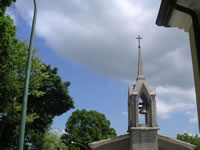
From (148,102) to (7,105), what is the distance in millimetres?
11847

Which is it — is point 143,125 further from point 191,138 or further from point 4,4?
point 191,138

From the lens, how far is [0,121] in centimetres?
2145

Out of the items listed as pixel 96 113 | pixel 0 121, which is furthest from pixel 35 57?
pixel 96 113

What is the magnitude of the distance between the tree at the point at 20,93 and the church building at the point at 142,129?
776cm

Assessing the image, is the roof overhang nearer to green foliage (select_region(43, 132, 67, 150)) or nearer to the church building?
the church building

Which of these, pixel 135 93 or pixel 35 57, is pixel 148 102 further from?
pixel 35 57

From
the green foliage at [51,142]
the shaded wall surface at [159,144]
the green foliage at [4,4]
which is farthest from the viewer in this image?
the green foliage at [51,142]

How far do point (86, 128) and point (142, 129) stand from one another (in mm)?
26817

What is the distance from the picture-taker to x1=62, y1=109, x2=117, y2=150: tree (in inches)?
1647

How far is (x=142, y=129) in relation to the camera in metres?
18.3

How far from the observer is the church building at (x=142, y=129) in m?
18.4

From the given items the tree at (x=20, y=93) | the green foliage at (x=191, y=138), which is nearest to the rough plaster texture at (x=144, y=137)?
the tree at (x=20, y=93)

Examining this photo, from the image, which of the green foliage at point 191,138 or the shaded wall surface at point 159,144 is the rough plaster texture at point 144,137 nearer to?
the shaded wall surface at point 159,144

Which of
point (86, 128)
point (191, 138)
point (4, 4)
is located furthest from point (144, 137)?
point (191, 138)
